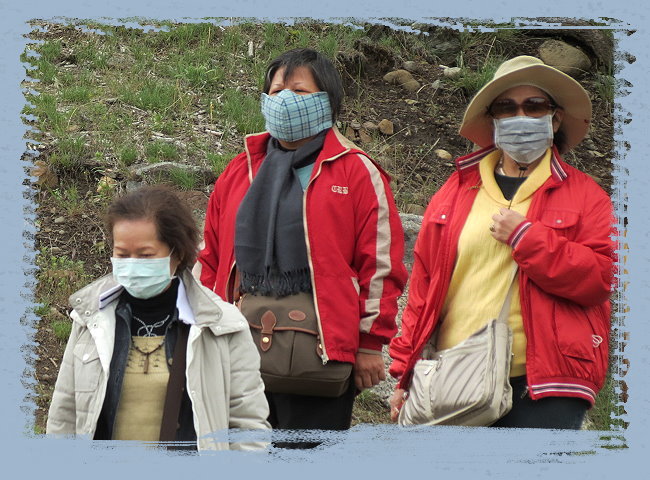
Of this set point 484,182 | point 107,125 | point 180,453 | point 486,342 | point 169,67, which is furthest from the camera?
point 169,67

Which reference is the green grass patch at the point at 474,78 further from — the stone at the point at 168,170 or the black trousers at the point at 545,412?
the black trousers at the point at 545,412

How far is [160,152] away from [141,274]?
407 centimetres

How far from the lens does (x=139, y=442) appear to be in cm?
320

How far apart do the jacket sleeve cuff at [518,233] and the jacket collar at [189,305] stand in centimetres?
108

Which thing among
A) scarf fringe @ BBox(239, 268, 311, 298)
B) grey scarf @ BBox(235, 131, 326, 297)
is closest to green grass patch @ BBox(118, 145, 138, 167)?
grey scarf @ BBox(235, 131, 326, 297)

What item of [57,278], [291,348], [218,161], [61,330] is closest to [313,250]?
[291,348]

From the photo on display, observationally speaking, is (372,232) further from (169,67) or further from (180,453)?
(169,67)

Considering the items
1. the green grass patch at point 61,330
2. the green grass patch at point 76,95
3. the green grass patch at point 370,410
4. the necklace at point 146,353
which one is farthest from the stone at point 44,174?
the necklace at point 146,353

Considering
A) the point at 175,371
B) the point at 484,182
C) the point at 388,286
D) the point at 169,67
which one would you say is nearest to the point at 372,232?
the point at 388,286

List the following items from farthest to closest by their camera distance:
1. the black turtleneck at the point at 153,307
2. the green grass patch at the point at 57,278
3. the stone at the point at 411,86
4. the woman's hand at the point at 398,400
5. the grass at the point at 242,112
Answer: the stone at the point at 411,86, the grass at the point at 242,112, the green grass patch at the point at 57,278, the woman's hand at the point at 398,400, the black turtleneck at the point at 153,307

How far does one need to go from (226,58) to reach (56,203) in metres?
2.29

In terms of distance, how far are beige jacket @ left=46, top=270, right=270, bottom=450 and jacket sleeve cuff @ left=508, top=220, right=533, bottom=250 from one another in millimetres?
1066

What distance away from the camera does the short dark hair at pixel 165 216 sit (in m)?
3.39

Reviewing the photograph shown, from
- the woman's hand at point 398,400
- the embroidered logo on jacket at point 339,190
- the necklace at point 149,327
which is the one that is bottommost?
the woman's hand at point 398,400
